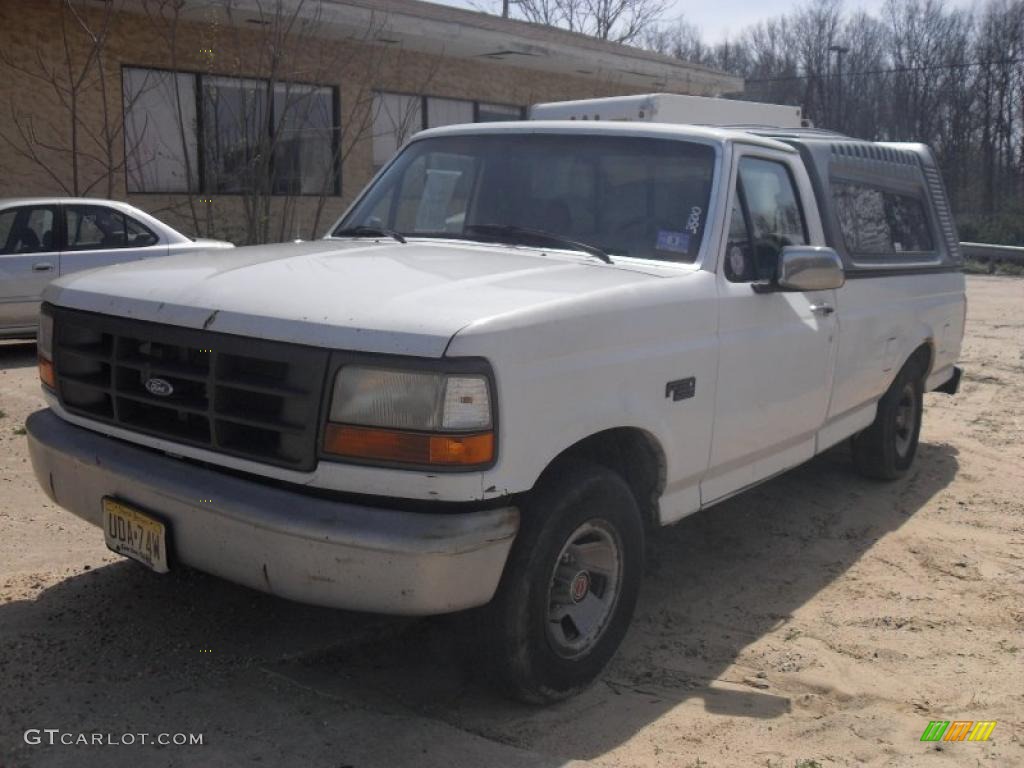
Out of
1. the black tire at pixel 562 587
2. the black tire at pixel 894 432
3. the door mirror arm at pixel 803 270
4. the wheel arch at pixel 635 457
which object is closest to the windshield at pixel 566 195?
the door mirror arm at pixel 803 270

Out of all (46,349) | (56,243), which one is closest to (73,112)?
(56,243)

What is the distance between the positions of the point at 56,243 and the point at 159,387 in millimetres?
7486

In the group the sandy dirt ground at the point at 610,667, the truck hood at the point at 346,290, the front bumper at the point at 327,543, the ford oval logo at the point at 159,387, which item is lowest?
the sandy dirt ground at the point at 610,667

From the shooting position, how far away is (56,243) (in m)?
10.3

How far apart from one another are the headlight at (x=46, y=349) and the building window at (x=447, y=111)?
46.4 feet

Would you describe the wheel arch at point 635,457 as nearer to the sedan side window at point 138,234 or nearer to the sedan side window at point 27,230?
the sedan side window at point 27,230

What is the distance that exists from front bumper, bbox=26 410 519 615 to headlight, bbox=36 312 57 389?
83 cm

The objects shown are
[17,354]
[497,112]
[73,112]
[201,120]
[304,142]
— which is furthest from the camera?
[497,112]

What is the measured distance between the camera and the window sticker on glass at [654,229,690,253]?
436 centimetres

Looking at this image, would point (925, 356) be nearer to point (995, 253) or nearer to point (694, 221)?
point (694, 221)

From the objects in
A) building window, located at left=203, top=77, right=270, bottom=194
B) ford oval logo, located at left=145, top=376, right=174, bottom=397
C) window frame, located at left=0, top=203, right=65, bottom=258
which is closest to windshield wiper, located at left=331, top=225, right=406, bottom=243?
ford oval logo, located at left=145, top=376, right=174, bottom=397

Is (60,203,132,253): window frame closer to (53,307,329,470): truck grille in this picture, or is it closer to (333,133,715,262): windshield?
(333,133,715,262): windshield

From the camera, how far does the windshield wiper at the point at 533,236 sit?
4.36 metres

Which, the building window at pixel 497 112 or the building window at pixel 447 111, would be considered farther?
the building window at pixel 497 112
